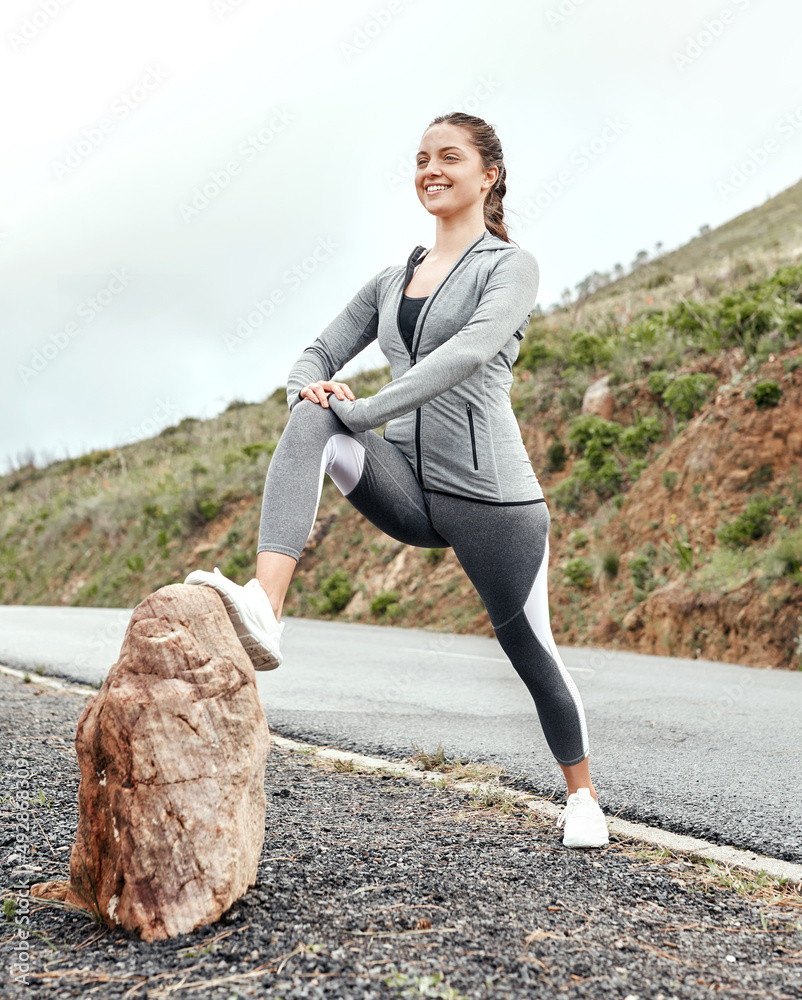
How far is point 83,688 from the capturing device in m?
6.64

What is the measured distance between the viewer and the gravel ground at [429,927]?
5.90ft

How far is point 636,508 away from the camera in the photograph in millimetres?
12453

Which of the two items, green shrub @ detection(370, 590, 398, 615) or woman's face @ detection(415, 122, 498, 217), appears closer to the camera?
woman's face @ detection(415, 122, 498, 217)

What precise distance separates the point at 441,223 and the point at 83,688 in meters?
5.05

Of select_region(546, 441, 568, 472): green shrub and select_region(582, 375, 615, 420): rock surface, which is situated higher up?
select_region(582, 375, 615, 420): rock surface

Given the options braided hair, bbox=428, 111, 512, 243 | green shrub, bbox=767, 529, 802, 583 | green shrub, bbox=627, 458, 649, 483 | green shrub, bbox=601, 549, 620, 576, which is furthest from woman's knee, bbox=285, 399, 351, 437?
green shrub, bbox=627, 458, 649, 483

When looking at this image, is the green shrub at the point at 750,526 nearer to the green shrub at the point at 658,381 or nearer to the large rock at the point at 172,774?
the green shrub at the point at 658,381

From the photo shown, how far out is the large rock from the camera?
2033 millimetres

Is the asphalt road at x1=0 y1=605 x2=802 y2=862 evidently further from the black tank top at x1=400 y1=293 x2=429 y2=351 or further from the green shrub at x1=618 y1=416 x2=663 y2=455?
the green shrub at x1=618 y1=416 x2=663 y2=455

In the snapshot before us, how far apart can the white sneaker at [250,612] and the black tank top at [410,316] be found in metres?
1.02

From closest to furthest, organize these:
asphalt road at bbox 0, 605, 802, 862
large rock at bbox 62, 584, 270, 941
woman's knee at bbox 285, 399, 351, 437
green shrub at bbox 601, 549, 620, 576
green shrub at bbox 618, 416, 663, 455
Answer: large rock at bbox 62, 584, 270, 941 < woman's knee at bbox 285, 399, 351, 437 < asphalt road at bbox 0, 605, 802, 862 < green shrub at bbox 601, 549, 620, 576 < green shrub at bbox 618, 416, 663, 455

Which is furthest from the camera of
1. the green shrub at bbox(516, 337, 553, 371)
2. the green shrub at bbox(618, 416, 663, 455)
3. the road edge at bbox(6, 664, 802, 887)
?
the green shrub at bbox(516, 337, 553, 371)

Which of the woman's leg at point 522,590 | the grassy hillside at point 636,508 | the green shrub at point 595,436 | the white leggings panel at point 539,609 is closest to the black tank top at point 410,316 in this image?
the woman's leg at point 522,590

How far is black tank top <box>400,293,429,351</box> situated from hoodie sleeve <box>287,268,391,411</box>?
216 mm
